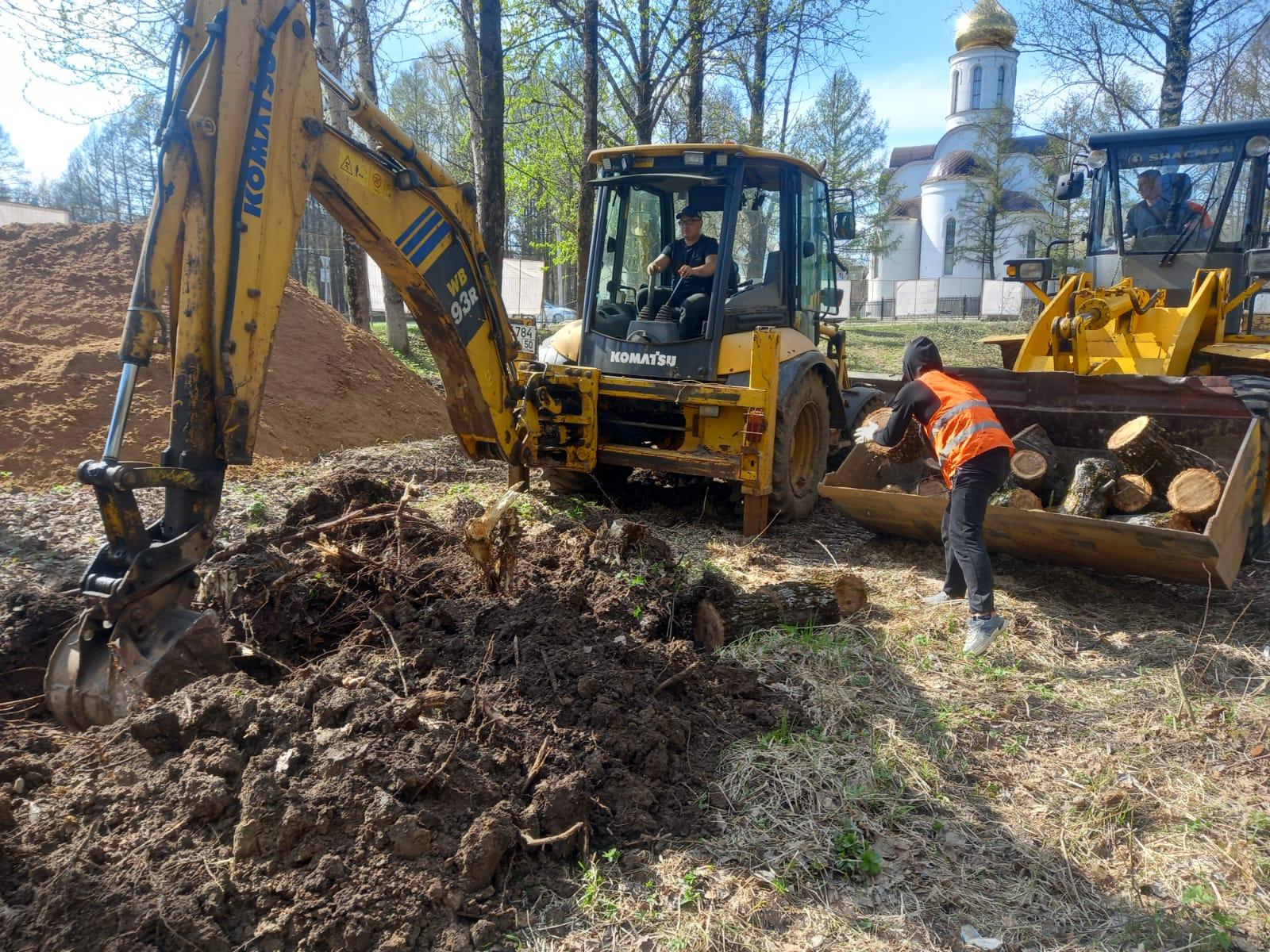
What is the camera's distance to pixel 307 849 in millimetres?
2650

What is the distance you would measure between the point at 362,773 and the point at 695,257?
4.78 m

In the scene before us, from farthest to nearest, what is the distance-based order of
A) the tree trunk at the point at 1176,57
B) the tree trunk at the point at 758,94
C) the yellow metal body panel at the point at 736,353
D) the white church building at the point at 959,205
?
1. the white church building at the point at 959,205
2. the tree trunk at the point at 758,94
3. the tree trunk at the point at 1176,57
4. the yellow metal body panel at the point at 736,353

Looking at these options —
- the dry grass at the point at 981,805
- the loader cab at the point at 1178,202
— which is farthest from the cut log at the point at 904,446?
the loader cab at the point at 1178,202

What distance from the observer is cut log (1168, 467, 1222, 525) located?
4945 mm

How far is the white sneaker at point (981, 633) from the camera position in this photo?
453 cm

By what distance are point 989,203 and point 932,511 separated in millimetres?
39011

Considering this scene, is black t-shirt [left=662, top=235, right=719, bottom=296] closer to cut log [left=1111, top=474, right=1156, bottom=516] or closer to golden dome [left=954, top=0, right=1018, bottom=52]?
cut log [left=1111, top=474, right=1156, bottom=516]

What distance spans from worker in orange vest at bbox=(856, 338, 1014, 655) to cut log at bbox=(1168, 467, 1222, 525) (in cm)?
112

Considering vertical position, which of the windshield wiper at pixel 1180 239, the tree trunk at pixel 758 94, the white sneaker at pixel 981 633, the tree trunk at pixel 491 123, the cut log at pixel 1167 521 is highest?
the tree trunk at pixel 758 94

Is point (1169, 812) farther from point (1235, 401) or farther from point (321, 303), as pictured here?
point (321, 303)

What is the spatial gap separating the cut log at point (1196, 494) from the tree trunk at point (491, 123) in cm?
675

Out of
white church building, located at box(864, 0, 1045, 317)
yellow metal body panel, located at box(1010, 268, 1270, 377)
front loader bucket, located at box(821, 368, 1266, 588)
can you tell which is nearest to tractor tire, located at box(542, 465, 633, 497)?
front loader bucket, located at box(821, 368, 1266, 588)

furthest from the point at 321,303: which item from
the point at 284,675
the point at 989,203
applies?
the point at 989,203

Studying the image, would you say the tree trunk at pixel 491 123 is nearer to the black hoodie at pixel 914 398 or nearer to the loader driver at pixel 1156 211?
the black hoodie at pixel 914 398
